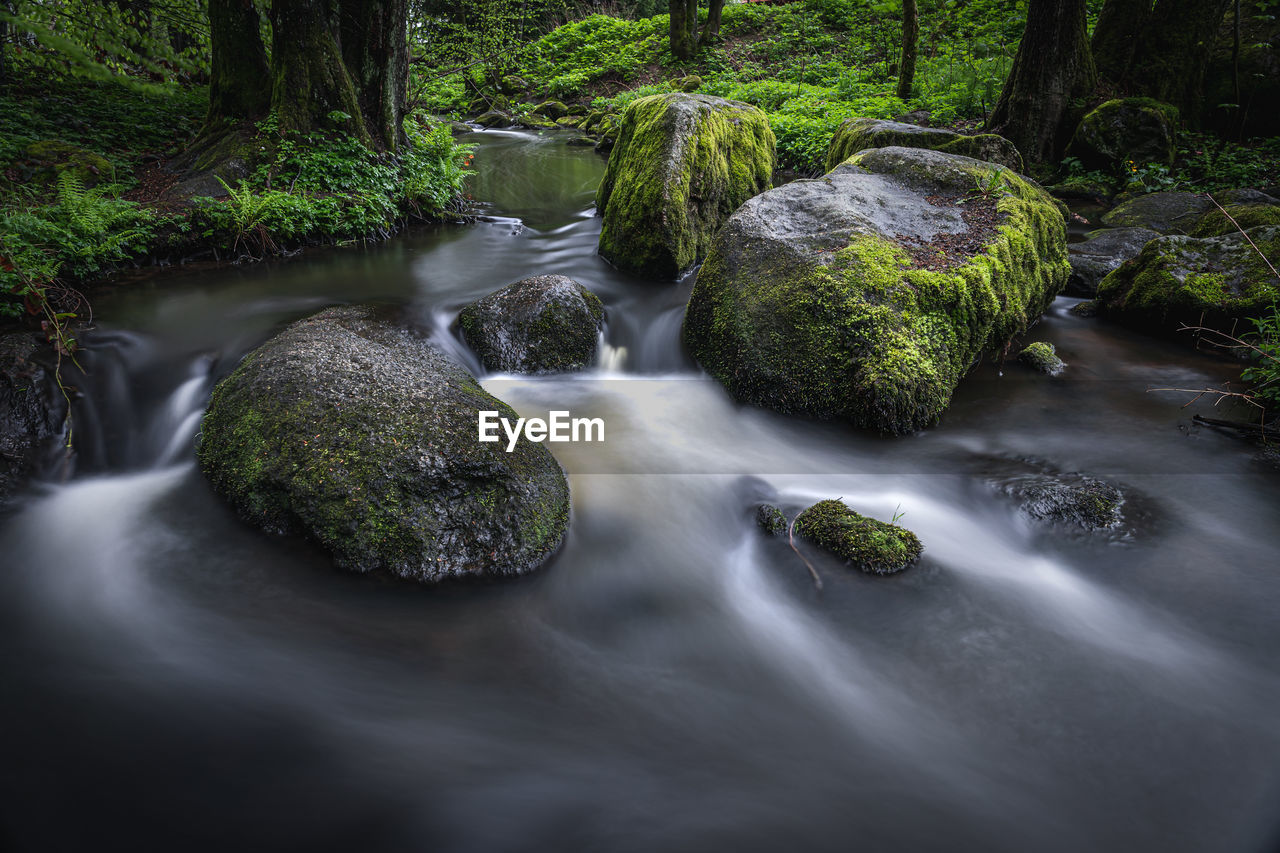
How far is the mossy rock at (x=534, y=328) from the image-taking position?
18.4 feet

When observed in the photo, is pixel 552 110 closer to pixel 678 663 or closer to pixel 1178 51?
pixel 1178 51

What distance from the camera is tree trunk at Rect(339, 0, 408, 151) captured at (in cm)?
887

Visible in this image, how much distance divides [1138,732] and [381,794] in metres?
2.90

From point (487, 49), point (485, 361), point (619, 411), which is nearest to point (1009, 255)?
point (619, 411)

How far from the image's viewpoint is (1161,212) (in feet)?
29.1

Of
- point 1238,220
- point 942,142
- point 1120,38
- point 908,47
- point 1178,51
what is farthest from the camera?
point 908,47

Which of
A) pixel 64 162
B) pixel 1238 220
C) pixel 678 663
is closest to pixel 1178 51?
pixel 1238 220

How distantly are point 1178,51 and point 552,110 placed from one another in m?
18.4

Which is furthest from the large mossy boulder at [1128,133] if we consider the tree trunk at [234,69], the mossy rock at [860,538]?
the tree trunk at [234,69]

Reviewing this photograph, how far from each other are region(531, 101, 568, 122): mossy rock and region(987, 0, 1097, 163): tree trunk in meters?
16.4

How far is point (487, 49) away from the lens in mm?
15719

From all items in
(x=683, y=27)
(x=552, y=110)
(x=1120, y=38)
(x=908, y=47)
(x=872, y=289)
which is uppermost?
(x=683, y=27)

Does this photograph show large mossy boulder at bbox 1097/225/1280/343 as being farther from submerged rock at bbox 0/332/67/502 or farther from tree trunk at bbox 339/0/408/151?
tree trunk at bbox 339/0/408/151

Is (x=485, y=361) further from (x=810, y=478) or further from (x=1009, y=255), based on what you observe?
(x=1009, y=255)
